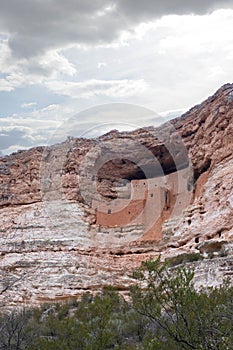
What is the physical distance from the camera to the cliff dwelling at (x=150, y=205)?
31.9m

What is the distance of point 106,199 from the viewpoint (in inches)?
1458

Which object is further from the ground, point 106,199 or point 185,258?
point 106,199

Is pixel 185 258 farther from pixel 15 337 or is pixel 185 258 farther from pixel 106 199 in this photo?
pixel 106 199

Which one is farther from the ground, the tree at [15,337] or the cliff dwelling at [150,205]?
the cliff dwelling at [150,205]

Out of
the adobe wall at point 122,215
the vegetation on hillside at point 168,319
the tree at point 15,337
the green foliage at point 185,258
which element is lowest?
the tree at point 15,337

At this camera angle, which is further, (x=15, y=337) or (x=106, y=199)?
(x=106, y=199)

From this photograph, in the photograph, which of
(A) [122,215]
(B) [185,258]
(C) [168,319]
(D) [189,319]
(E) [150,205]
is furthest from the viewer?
(A) [122,215]

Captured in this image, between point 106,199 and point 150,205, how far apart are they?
509 centimetres

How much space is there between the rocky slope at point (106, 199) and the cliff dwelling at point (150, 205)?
23.5 inches

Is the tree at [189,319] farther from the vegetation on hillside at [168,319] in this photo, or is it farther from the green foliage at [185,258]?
the green foliage at [185,258]

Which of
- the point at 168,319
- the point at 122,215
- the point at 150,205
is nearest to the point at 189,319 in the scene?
the point at 168,319

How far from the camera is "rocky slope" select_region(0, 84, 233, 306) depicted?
25.1m

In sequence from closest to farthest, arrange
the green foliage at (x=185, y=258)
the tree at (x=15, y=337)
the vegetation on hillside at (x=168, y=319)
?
the vegetation on hillside at (x=168, y=319), the tree at (x=15, y=337), the green foliage at (x=185, y=258)

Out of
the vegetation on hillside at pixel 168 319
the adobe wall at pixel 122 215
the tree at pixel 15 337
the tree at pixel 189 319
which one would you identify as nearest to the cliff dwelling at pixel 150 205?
the adobe wall at pixel 122 215
